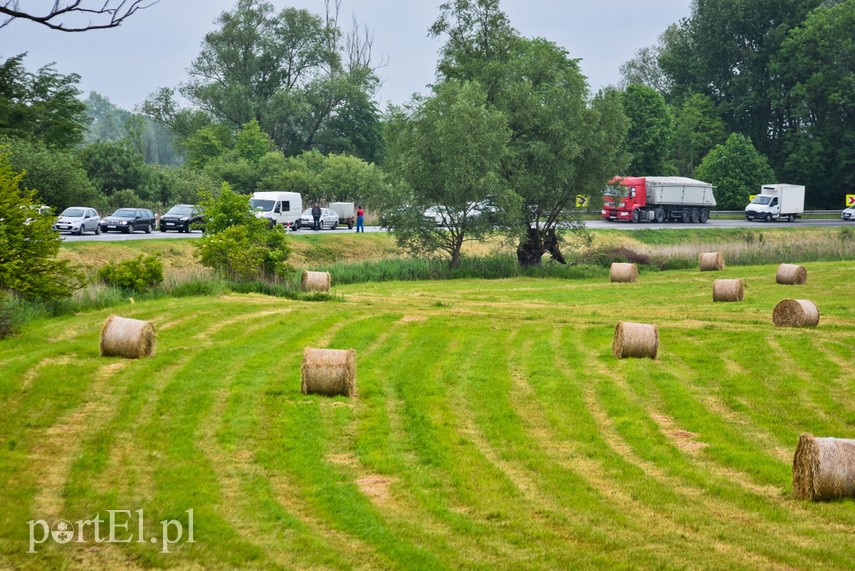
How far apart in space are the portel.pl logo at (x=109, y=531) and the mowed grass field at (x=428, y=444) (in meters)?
0.13

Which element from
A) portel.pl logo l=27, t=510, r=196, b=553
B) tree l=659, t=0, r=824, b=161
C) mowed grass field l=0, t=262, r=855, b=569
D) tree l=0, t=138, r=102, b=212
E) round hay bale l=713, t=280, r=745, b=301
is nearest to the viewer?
portel.pl logo l=27, t=510, r=196, b=553

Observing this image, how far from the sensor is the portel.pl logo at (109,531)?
11.1m

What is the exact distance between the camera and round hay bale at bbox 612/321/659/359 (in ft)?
74.7

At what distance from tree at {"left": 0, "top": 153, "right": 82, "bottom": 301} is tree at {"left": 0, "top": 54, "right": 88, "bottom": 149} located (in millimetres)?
48004

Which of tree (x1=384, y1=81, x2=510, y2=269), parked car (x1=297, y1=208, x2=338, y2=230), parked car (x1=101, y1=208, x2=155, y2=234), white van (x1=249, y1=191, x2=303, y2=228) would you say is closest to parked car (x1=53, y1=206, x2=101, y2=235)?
parked car (x1=101, y1=208, x2=155, y2=234)

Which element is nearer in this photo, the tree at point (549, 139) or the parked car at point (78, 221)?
the tree at point (549, 139)

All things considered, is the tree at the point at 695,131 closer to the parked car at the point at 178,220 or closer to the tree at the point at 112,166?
the tree at the point at 112,166

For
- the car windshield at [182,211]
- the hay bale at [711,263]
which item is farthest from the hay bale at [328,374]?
the car windshield at [182,211]

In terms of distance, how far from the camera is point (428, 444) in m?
15.5

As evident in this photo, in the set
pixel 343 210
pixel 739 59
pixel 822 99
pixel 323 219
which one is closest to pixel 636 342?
pixel 323 219

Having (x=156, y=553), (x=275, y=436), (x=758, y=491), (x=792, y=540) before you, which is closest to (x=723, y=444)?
(x=758, y=491)

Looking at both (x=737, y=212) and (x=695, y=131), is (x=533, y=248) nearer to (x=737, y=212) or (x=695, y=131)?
(x=737, y=212)

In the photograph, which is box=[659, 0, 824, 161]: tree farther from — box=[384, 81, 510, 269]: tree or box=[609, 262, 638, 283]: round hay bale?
box=[609, 262, 638, 283]: round hay bale

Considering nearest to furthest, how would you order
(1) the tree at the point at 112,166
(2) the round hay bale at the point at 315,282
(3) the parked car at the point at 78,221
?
(2) the round hay bale at the point at 315,282 → (3) the parked car at the point at 78,221 → (1) the tree at the point at 112,166
